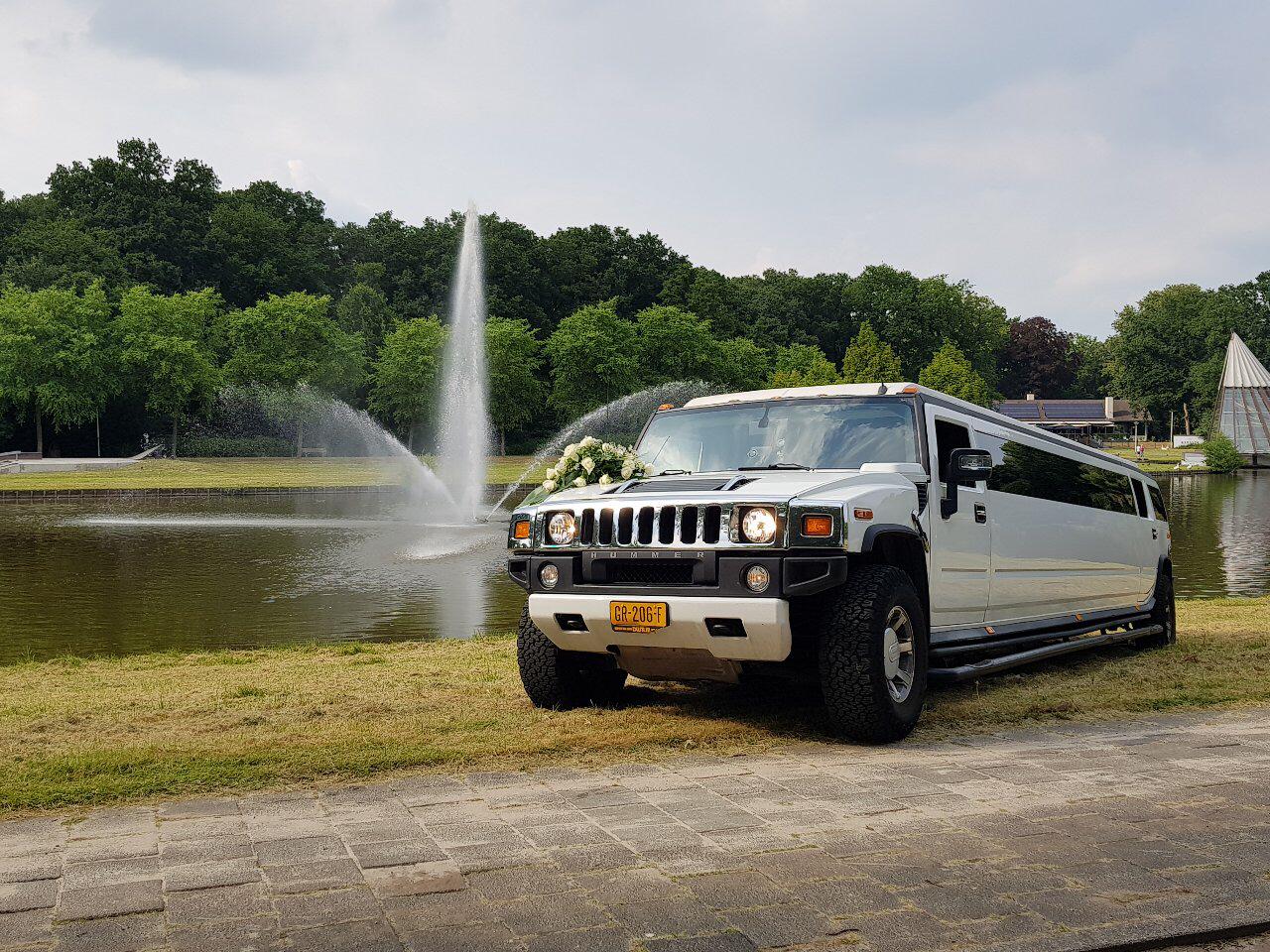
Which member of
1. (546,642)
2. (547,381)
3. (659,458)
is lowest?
(546,642)

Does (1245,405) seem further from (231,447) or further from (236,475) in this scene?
(236,475)

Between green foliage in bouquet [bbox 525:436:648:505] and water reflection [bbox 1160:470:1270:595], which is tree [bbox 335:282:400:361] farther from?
green foliage in bouquet [bbox 525:436:648:505]

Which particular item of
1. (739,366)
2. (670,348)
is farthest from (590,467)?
(739,366)

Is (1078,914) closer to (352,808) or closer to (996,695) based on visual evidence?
(352,808)

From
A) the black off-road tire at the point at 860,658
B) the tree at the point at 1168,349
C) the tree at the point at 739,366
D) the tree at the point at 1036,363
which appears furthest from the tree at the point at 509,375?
the tree at the point at 1036,363

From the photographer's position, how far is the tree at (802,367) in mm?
77812

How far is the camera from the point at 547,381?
269 ft

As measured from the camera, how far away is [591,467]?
7.67 metres

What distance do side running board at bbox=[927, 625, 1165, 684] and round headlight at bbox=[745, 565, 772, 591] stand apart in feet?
5.52

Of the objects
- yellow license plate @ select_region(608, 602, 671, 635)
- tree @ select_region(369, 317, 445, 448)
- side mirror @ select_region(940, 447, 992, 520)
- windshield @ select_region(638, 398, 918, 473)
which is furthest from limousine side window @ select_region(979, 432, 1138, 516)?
tree @ select_region(369, 317, 445, 448)

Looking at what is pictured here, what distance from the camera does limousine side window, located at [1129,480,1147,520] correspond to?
11.5 metres

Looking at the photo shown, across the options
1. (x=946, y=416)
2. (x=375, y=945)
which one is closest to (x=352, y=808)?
(x=375, y=945)

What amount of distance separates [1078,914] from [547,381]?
259ft

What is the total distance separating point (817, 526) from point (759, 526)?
0.31 meters
